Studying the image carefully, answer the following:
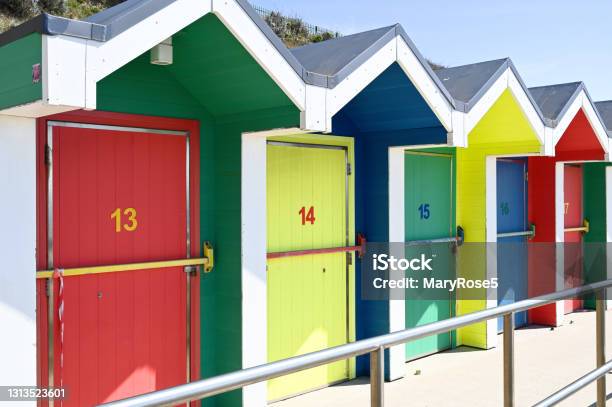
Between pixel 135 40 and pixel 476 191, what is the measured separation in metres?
5.40

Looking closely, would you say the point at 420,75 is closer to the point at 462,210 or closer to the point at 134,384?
the point at 462,210

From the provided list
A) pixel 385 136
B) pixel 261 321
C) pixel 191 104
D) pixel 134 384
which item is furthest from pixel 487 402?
pixel 191 104

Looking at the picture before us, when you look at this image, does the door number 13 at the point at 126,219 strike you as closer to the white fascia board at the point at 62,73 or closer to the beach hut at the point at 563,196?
the white fascia board at the point at 62,73

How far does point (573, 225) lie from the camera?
10586mm

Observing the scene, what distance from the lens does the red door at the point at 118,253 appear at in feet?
14.9

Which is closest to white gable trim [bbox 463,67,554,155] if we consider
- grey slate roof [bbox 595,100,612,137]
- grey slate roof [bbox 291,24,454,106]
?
grey slate roof [bbox 291,24,454,106]

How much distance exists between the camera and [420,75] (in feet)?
18.9

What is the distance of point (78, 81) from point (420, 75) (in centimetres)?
326

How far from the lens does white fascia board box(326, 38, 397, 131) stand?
16.4 ft

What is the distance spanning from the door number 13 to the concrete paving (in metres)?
2.15

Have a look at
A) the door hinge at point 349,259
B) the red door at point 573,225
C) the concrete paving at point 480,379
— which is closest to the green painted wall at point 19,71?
the concrete paving at point 480,379

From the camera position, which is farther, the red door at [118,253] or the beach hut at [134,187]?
the red door at [118,253]

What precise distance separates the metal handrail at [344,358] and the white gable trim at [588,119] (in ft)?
15.8

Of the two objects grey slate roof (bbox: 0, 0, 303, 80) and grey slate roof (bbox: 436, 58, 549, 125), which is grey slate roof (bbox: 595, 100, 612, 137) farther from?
grey slate roof (bbox: 0, 0, 303, 80)
